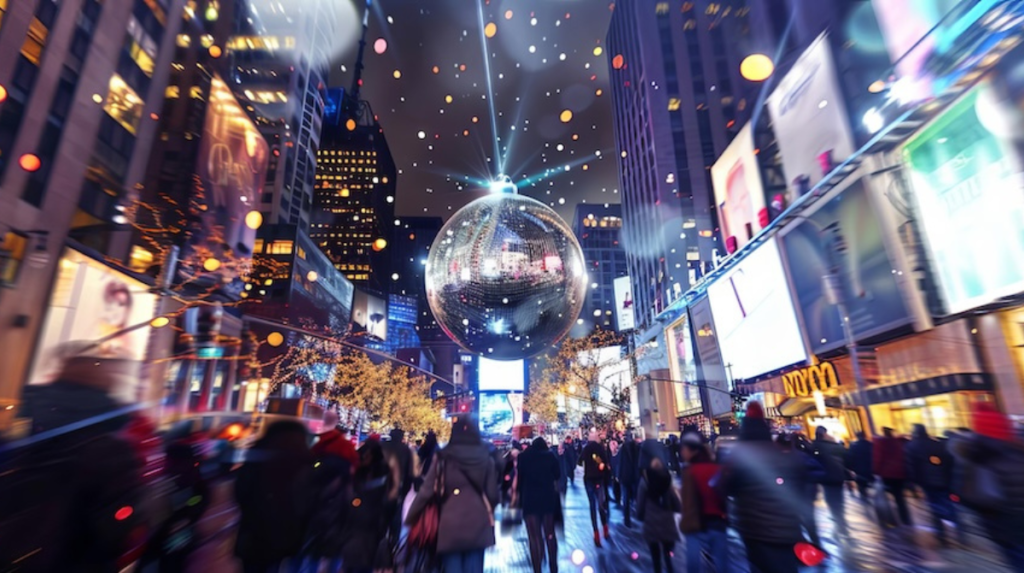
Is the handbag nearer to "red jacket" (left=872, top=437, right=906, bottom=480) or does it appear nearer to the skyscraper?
"red jacket" (left=872, top=437, right=906, bottom=480)

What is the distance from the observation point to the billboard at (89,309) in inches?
671

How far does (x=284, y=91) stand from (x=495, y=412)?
64140mm

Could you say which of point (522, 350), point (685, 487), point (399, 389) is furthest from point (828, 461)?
point (399, 389)

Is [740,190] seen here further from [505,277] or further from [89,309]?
[89,309]

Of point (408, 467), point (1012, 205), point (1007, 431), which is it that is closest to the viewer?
point (1007, 431)

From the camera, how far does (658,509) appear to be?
19.4 feet

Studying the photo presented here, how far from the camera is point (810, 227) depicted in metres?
22.4

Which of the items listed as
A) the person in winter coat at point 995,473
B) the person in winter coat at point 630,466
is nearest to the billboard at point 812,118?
the person in winter coat at point 630,466

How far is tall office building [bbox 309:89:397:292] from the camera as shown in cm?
14050

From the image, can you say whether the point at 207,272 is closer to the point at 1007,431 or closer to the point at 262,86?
the point at 1007,431

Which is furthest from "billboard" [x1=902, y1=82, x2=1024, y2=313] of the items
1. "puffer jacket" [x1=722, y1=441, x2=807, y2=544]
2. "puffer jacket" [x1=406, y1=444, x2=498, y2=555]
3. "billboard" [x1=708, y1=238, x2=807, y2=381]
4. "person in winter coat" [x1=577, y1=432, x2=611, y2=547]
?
"puffer jacket" [x1=406, y1=444, x2=498, y2=555]

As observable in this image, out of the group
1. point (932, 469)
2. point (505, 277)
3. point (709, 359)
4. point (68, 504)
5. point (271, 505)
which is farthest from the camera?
point (709, 359)

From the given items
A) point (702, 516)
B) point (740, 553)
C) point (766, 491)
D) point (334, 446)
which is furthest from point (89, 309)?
point (766, 491)

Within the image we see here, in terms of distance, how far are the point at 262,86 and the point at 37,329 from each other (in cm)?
6822
